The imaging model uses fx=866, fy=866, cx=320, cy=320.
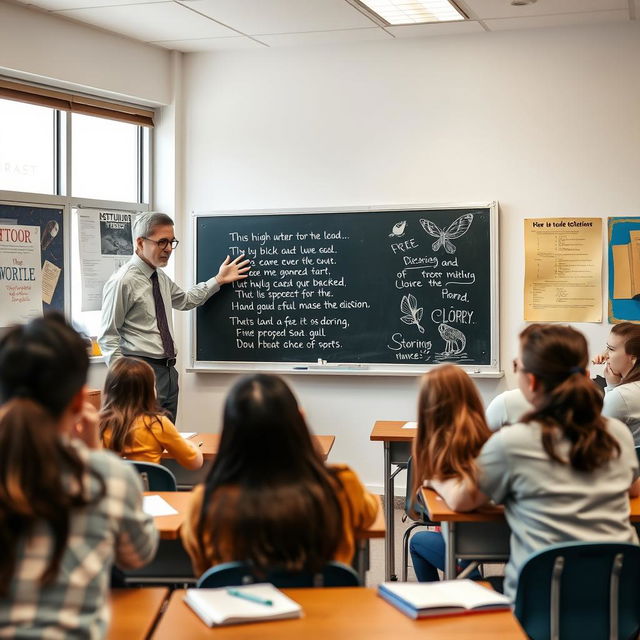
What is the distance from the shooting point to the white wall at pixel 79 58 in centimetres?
489

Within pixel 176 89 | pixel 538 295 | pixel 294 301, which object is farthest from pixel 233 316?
pixel 538 295

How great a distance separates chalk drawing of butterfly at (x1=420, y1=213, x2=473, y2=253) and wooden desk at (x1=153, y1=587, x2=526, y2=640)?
3.77 m

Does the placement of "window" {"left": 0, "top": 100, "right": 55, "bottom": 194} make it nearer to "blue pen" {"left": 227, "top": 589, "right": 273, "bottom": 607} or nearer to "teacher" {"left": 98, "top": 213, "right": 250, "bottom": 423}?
"teacher" {"left": 98, "top": 213, "right": 250, "bottom": 423}

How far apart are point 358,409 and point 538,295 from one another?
139 centimetres

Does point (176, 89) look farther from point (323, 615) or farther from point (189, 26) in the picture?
point (323, 615)

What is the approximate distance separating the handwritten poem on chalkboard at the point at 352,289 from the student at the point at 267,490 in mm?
3658

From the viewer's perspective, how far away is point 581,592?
2.33 m

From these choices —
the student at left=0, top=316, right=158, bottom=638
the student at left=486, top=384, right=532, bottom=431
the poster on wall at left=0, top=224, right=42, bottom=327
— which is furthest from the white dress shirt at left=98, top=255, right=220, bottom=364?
the student at left=0, top=316, right=158, bottom=638

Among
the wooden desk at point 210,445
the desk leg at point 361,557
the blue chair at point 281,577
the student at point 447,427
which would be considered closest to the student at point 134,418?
the wooden desk at point 210,445

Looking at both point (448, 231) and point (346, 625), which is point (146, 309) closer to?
point (448, 231)

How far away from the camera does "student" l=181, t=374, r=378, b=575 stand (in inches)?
75.7

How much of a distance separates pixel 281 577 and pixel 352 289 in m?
3.79

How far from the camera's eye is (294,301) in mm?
5863

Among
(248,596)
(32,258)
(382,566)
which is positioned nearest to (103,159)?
(32,258)
